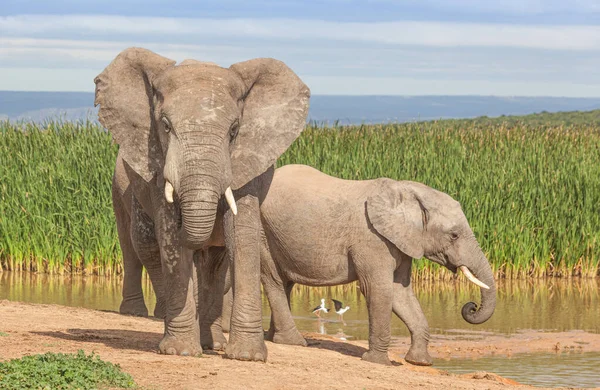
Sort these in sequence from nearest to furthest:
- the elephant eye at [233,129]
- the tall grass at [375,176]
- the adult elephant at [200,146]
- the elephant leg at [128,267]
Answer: the adult elephant at [200,146] < the elephant eye at [233,129] < the elephant leg at [128,267] < the tall grass at [375,176]

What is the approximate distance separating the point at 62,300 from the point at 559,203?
796 centimetres

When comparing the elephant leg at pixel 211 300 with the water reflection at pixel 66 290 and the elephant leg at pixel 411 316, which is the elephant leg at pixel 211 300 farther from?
the water reflection at pixel 66 290

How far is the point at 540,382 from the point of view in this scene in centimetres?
1062

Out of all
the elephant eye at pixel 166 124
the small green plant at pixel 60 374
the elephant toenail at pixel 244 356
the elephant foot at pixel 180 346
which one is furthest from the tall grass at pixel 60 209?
the small green plant at pixel 60 374

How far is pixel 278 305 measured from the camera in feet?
37.5

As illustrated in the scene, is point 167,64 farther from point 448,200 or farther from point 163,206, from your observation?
point 448,200

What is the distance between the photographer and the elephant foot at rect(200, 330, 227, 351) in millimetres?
9656

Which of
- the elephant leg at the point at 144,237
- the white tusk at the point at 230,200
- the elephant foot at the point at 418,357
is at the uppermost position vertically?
the white tusk at the point at 230,200

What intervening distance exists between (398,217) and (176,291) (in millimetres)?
2813

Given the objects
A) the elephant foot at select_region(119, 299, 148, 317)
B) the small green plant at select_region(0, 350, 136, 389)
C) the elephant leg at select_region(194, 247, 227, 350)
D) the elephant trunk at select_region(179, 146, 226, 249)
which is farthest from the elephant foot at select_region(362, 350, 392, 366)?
the small green plant at select_region(0, 350, 136, 389)

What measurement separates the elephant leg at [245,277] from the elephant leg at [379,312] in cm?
204

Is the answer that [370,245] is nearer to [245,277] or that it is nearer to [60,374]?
[245,277]

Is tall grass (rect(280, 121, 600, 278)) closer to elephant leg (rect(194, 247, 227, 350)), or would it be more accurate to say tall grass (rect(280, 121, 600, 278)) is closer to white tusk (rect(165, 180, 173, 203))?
elephant leg (rect(194, 247, 227, 350))

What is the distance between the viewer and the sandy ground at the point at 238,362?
26.5 feet
